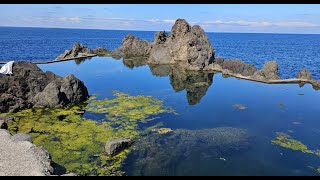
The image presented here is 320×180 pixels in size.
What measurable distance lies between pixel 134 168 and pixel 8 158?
9539 mm

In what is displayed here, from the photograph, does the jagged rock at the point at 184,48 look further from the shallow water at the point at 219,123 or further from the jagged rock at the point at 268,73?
the jagged rock at the point at 268,73

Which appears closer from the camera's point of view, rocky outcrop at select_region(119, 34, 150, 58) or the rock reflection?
the rock reflection

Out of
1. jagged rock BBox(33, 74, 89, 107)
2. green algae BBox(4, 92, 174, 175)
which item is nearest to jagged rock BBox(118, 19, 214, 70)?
green algae BBox(4, 92, 174, 175)

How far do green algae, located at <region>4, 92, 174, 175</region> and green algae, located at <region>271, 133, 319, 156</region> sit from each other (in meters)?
13.8

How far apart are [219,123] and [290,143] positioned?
815cm

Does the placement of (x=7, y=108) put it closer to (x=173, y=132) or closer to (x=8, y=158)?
(x=8, y=158)

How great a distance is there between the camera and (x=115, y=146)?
26625 mm

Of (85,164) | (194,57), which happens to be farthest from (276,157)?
(194,57)

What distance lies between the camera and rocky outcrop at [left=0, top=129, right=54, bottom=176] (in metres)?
20.9

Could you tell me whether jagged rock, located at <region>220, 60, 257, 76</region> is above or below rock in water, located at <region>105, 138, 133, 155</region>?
above

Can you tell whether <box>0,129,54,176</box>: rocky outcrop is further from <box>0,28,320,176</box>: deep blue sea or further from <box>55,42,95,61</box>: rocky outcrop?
<box>55,42,95,61</box>: rocky outcrop

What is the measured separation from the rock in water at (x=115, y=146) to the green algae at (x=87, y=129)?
1.52ft

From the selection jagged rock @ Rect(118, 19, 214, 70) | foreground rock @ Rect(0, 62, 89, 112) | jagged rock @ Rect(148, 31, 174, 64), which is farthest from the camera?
jagged rock @ Rect(148, 31, 174, 64)

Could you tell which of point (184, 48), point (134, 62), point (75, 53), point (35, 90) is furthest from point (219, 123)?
point (75, 53)
